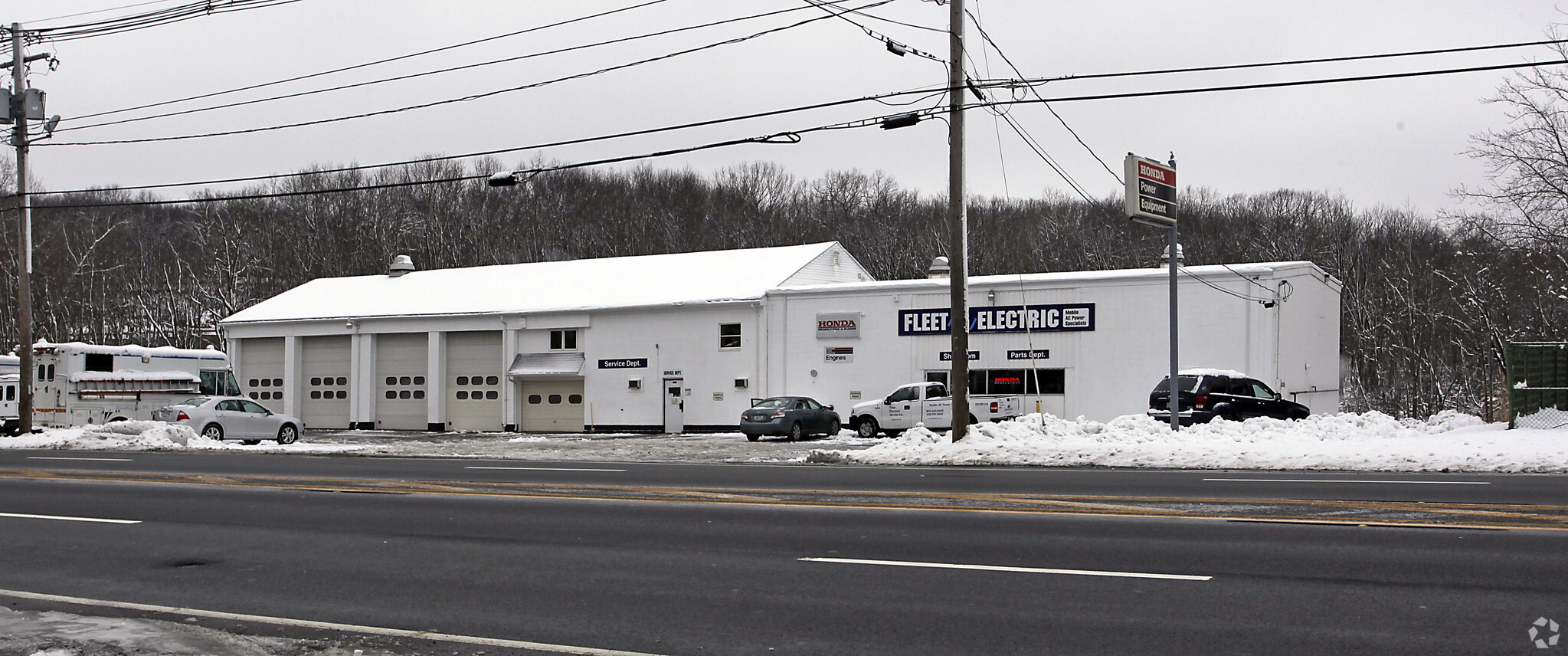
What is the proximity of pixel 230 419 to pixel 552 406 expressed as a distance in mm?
13183

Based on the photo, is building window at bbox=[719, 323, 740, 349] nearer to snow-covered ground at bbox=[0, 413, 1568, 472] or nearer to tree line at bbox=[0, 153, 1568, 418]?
snow-covered ground at bbox=[0, 413, 1568, 472]

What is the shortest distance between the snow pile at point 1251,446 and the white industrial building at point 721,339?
8977 mm

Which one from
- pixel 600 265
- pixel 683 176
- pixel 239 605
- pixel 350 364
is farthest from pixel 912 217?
pixel 239 605

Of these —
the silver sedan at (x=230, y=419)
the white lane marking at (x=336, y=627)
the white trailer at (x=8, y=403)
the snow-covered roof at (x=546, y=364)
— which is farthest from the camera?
the snow-covered roof at (x=546, y=364)

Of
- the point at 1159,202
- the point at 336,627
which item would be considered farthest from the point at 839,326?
the point at 336,627

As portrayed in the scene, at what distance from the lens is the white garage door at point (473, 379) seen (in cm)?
4431

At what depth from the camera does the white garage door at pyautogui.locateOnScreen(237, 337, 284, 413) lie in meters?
49.0

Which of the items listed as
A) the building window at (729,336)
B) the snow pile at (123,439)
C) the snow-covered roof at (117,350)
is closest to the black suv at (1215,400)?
the building window at (729,336)

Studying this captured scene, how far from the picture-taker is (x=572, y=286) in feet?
151

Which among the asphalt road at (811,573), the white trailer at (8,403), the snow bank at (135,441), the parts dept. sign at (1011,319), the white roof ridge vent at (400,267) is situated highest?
the white roof ridge vent at (400,267)

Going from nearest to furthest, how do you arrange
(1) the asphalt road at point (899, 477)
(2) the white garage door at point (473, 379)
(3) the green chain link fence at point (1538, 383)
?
1. (1) the asphalt road at point (899, 477)
2. (3) the green chain link fence at point (1538, 383)
3. (2) the white garage door at point (473, 379)

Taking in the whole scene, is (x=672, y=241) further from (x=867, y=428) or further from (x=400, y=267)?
(x=867, y=428)

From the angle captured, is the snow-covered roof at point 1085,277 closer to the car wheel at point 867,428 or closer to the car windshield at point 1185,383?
the car windshield at point 1185,383

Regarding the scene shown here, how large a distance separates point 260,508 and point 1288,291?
28.8 metres
